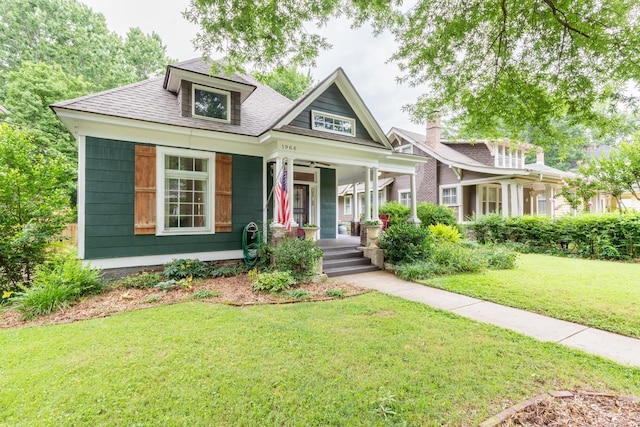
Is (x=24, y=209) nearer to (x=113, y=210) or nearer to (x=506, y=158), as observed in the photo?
(x=113, y=210)

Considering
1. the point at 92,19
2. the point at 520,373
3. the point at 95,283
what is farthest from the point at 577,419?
the point at 92,19

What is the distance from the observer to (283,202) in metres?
6.95

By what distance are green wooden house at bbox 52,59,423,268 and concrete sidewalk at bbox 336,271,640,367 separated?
3878mm

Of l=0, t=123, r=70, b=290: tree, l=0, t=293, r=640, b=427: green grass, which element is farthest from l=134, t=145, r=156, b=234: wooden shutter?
l=0, t=293, r=640, b=427: green grass

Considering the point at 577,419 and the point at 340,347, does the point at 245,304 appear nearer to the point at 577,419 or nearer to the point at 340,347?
the point at 340,347

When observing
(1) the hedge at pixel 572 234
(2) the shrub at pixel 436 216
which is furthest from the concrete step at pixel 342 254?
(1) the hedge at pixel 572 234

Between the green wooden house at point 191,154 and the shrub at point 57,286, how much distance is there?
59 cm

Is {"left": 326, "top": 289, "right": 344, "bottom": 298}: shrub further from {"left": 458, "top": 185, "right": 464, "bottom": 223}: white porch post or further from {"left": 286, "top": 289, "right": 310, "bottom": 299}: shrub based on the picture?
{"left": 458, "top": 185, "right": 464, "bottom": 223}: white porch post

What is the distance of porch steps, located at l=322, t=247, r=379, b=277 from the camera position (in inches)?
290

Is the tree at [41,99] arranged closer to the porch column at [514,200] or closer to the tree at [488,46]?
the tree at [488,46]

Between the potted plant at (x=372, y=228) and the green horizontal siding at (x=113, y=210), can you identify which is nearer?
the green horizontal siding at (x=113, y=210)

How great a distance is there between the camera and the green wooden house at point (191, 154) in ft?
20.0

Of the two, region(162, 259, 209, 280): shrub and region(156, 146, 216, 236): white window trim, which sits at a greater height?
region(156, 146, 216, 236): white window trim

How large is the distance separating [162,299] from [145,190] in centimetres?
269
